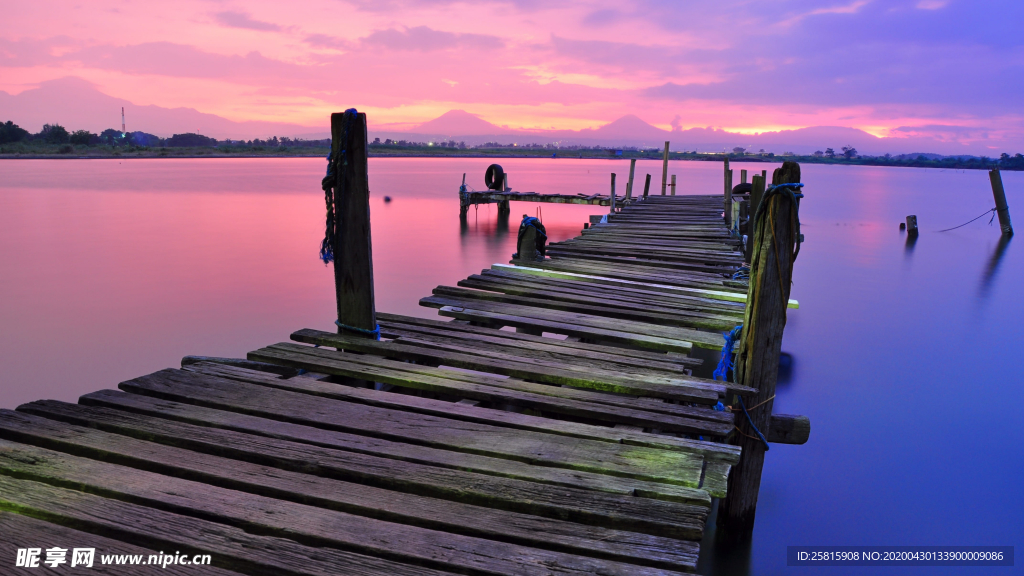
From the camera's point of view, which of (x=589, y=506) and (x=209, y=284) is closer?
(x=589, y=506)

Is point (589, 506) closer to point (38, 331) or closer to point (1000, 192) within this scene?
point (38, 331)

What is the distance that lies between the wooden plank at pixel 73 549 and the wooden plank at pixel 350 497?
48 centimetres

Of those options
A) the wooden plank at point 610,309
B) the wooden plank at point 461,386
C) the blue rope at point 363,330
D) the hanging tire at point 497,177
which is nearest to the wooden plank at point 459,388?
the wooden plank at point 461,386

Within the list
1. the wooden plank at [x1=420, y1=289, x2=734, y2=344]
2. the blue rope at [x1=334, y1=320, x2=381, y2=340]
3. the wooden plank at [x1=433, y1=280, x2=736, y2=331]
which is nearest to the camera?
the blue rope at [x1=334, y1=320, x2=381, y2=340]

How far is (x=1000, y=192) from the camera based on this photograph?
79.7 ft

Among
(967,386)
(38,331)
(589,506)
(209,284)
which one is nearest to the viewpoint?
(589,506)

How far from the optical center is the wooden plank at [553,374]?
163 inches

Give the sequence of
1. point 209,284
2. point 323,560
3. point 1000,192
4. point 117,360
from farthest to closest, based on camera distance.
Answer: point 1000,192 → point 209,284 → point 117,360 → point 323,560

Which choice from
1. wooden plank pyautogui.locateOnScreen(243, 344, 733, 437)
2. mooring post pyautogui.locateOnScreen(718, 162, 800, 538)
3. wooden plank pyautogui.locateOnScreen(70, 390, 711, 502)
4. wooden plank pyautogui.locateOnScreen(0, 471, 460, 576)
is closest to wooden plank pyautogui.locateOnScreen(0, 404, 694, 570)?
wooden plank pyautogui.locateOnScreen(70, 390, 711, 502)

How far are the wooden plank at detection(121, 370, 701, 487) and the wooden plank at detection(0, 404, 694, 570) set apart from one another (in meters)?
0.50

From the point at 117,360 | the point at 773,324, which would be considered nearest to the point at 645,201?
the point at 117,360

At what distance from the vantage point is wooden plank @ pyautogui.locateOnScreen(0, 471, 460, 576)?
2322mm

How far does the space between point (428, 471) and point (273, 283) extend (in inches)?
532

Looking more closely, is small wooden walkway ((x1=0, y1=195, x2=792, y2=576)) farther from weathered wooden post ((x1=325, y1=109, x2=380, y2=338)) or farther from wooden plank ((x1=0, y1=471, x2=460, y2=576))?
weathered wooden post ((x1=325, y1=109, x2=380, y2=338))
